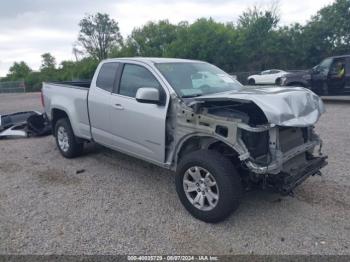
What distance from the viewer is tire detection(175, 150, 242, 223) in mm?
3277

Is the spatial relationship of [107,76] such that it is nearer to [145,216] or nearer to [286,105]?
[145,216]

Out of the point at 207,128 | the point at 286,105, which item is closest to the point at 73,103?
the point at 207,128

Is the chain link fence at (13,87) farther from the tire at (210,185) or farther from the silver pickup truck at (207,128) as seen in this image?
the tire at (210,185)

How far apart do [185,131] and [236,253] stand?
1.46 meters

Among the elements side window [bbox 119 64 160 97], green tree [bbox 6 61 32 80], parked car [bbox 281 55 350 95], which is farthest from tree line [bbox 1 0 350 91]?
green tree [bbox 6 61 32 80]

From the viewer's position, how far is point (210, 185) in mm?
3473

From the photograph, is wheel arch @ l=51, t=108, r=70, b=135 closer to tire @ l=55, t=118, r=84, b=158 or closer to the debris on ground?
tire @ l=55, t=118, r=84, b=158

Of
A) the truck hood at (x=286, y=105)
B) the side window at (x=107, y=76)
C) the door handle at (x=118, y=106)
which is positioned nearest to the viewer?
the truck hood at (x=286, y=105)

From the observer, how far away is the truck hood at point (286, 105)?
10.2 ft

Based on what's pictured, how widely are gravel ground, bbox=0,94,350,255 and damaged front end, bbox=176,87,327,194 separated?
48cm

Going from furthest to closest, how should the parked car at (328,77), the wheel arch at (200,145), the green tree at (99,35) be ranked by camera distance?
1. the green tree at (99,35)
2. the parked car at (328,77)
3. the wheel arch at (200,145)

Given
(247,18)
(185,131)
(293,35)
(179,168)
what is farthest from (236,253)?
(247,18)

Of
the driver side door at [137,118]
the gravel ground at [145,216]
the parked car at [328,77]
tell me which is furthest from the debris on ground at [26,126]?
the parked car at [328,77]

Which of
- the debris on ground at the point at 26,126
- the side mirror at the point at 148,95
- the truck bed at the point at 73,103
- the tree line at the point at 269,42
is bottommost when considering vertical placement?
the debris on ground at the point at 26,126
